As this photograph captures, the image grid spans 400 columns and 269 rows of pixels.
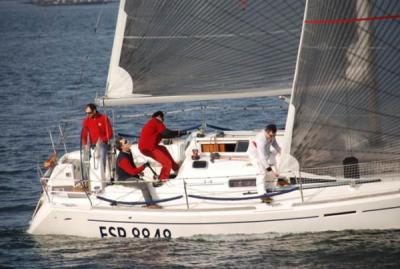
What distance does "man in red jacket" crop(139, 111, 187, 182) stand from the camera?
1833 centimetres

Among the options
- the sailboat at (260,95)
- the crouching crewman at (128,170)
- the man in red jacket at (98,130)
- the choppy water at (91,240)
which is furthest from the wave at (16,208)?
the crouching crewman at (128,170)

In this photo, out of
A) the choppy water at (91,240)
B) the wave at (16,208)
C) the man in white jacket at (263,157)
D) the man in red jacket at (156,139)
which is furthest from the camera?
the wave at (16,208)

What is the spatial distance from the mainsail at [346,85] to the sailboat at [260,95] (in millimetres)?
17

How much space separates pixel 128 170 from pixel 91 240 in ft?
4.76

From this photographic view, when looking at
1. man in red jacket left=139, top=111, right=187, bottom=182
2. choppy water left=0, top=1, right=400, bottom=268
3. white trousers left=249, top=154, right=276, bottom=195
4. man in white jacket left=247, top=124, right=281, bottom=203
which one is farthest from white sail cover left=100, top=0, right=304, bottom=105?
choppy water left=0, top=1, right=400, bottom=268

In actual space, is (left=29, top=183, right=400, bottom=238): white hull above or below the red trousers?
below

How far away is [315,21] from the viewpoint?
54.6ft

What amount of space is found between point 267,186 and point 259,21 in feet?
9.85

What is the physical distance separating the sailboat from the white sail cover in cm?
2

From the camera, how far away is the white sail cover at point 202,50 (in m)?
18.0

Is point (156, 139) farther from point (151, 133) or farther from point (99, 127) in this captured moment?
point (99, 127)

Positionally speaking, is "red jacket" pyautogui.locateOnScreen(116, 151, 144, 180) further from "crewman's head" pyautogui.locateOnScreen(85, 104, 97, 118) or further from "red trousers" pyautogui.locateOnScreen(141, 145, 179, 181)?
"crewman's head" pyautogui.locateOnScreen(85, 104, 97, 118)

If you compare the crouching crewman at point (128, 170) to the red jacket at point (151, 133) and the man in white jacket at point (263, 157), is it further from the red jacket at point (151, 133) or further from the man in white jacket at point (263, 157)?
the man in white jacket at point (263, 157)

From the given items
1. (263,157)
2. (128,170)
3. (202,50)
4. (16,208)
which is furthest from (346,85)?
(16,208)
